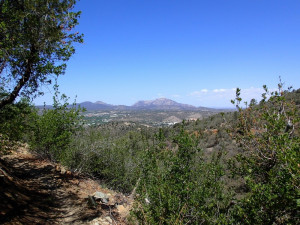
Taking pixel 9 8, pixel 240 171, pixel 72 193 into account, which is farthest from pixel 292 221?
pixel 9 8

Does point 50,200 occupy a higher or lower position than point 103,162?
lower

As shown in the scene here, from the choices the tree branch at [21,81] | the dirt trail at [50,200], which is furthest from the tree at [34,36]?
the dirt trail at [50,200]

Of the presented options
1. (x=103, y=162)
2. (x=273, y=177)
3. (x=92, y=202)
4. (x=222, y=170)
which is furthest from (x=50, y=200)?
(x=273, y=177)

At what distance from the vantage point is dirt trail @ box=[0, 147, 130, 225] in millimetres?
6496

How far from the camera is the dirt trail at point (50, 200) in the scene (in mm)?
6496

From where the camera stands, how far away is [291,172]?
11.5 feet

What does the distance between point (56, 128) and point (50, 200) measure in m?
4.40

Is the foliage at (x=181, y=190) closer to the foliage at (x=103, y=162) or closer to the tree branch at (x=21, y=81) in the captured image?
the tree branch at (x=21, y=81)

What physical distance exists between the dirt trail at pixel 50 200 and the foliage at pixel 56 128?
4.12ft

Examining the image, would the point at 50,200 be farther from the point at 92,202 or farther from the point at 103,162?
the point at 103,162

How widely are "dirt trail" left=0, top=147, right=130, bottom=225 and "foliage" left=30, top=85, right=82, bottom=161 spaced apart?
4.12 feet

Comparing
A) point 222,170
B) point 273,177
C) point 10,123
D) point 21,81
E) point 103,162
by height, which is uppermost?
point 21,81

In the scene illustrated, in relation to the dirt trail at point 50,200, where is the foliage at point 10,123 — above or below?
above

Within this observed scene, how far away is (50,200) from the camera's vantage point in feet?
26.8
